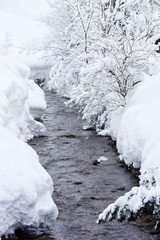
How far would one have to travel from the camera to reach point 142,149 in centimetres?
666

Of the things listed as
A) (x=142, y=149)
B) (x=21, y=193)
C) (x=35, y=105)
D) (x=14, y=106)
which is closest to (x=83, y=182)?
(x=142, y=149)

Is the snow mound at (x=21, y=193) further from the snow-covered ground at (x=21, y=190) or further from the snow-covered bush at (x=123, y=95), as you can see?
the snow-covered bush at (x=123, y=95)

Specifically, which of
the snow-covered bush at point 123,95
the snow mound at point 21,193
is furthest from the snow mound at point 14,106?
the snow mound at point 21,193

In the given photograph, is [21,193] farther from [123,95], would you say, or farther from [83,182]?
[123,95]

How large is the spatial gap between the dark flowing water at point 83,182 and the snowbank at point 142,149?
1.44 ft

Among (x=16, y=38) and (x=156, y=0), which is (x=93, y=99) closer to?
(x=156, y=0)

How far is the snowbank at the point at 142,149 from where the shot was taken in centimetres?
412

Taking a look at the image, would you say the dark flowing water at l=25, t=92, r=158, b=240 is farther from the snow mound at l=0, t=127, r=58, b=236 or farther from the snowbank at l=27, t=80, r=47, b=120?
the snowbank at l=27, t=80, r=47, b=120

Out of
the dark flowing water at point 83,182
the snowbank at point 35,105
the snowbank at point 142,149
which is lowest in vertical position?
Answer: the snowbank at point 35,105

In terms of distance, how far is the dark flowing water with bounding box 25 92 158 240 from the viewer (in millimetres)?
4648

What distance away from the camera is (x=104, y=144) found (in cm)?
963

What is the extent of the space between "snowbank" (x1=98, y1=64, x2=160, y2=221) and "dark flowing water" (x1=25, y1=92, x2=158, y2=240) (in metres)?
0.44

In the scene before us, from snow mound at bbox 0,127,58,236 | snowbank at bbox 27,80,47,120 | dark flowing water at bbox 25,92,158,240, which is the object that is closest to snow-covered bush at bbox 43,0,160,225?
dark flowing water at bbox 25,92,158,240

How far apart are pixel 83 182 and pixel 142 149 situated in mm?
1300
